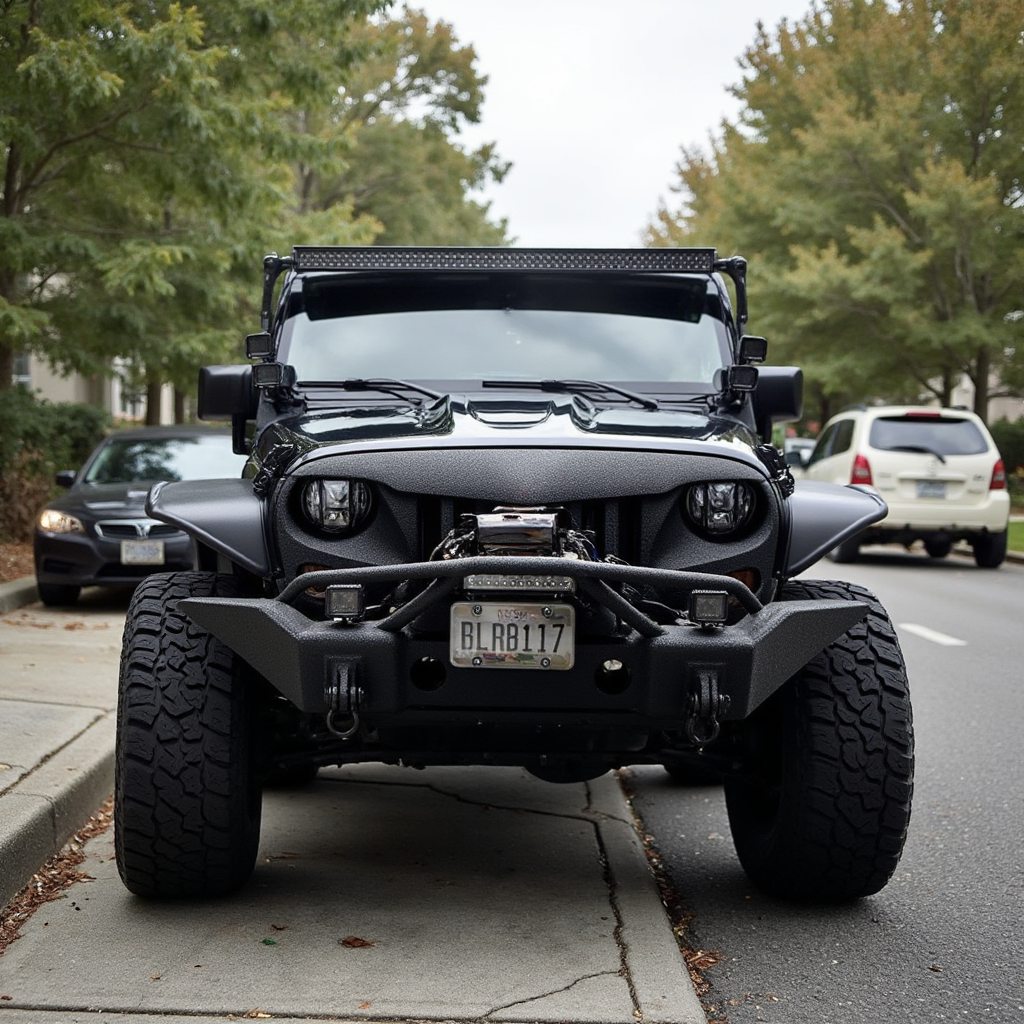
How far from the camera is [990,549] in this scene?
56.7ft

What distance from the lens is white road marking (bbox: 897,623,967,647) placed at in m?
10.6

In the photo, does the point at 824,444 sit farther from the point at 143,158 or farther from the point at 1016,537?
the point at 143,158

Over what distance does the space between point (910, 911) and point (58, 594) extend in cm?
861

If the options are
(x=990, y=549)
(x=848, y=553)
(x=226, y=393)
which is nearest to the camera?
(x=226, y=393)

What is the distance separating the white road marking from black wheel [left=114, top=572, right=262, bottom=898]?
7.43 meters

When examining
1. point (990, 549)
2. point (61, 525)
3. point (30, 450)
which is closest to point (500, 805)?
point (61, 525)

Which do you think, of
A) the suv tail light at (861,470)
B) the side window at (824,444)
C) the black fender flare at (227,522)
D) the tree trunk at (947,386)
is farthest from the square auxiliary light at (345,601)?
the tree trunk at (947,386)

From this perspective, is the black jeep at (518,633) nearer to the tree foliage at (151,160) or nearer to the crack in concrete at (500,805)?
the crack in concrete at (500,805)

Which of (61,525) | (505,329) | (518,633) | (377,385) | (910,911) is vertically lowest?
(910,911)

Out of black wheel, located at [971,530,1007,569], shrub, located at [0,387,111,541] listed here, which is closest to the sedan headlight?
shrub, located at [0,387,111,541]

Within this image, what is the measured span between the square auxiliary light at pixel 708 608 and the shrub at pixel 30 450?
1201 cm

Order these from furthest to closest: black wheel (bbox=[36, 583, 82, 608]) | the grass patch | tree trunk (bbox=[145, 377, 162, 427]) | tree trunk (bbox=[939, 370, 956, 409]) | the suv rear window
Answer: tree trunk (bbox=[939, 370, 956, 409])
tree trunk (bbox=[145, 377, 162, 427])
the grass patch
the suv rear window
black wheel (bbox=[36, 583, 82, 608])

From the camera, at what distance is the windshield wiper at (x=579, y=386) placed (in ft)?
16.2

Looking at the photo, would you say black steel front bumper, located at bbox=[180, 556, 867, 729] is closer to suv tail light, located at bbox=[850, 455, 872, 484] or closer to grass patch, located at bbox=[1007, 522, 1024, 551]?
suv tail light, located at bbox=[850, 455, 872, 484]
